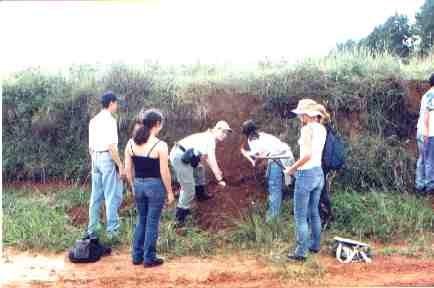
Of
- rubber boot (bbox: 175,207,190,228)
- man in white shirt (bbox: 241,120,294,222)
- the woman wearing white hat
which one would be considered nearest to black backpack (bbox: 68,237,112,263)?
rubber boot (bbox: 175,207,190,228)

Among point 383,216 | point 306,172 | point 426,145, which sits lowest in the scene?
point 383,216

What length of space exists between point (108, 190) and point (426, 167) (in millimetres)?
2837

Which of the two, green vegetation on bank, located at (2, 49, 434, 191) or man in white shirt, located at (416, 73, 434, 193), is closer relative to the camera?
man in white shirt, located at (416, 73, 434, 193)

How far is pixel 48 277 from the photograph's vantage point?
4.86 meters

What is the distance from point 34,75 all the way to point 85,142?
859 millimetres

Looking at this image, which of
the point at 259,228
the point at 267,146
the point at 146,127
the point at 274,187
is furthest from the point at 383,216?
the point at 146,127

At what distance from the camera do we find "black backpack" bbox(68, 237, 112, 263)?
16.4 ft

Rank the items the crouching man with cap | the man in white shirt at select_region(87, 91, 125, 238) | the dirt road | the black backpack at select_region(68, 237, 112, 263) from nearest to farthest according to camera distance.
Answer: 1. the dirt road
2. the black backpack at select_region(68, 237, 112, 263)
3. the man in white shirt at select_region(87, 91, 125, 238)
4. the crouching man with cap

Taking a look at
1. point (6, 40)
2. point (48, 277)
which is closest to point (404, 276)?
point (48, 277)

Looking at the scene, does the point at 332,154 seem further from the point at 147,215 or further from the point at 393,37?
the point at 147,215

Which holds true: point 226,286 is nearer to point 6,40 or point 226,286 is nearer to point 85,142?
point 85,142

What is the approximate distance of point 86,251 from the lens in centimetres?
500

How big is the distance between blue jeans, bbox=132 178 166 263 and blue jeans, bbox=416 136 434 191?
237cm

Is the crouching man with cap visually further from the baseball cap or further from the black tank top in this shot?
the black tank top
